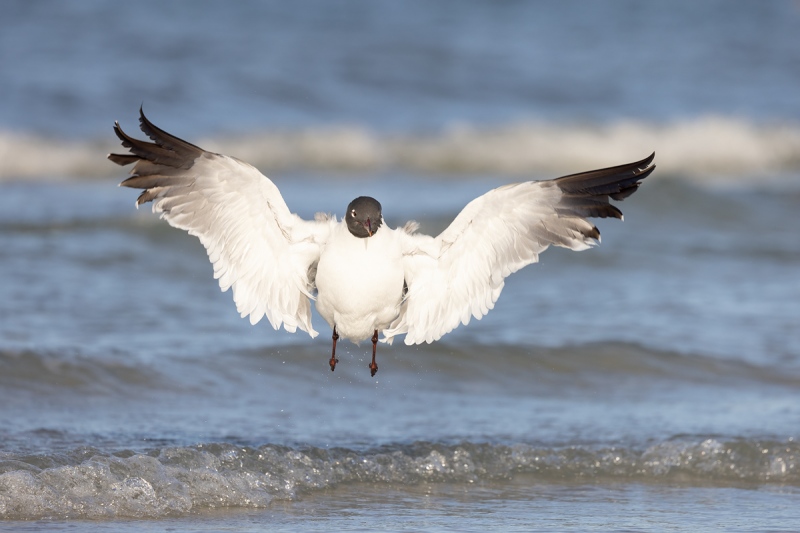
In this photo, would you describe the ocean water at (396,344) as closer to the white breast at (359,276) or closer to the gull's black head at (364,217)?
the white breast at (359,276)

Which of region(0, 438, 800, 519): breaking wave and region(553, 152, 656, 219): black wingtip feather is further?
region(553, 152, 656, 219): black wingtip feather

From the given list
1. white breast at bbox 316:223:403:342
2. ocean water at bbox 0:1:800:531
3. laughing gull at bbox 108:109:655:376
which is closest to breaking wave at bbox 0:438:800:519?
ocean water at bbox 0:1:800:531

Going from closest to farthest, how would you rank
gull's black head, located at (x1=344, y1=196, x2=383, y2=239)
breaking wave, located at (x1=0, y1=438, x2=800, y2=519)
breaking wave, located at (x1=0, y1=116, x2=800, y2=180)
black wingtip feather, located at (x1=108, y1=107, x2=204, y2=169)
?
1. breaking wave, located at (x1=0, y1=438, x2=800, y2=519)
2. black wingtip feather, located at (x1=108, y1=107, x2=204, y2=169)
3. gull's black head, located at (x1=344, y1=196, x2=383, y2=239)
4. breaking wave, located at (x1=0, y1=116, x2=800, y2=180)

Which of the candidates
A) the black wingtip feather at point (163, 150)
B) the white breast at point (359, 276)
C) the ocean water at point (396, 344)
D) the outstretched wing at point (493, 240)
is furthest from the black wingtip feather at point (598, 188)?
the black wingtip feather at point (163, 150)

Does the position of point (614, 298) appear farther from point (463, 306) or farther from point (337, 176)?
point (337, 176)

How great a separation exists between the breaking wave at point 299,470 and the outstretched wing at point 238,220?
76 centimetres

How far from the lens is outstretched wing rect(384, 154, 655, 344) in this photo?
231 inches

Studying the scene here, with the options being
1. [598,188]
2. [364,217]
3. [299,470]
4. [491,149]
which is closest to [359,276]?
[364,217]

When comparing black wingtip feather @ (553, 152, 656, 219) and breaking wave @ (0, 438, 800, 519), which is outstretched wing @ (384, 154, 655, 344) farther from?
breaking wave @ (0, 438, 800, 519)

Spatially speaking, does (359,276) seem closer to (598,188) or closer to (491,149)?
(598,188)

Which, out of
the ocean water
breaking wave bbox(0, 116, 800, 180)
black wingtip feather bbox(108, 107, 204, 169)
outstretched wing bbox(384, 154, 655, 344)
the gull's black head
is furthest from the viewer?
breaking wave bbox(0, 116, 800, 180)

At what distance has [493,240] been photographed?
608 cm

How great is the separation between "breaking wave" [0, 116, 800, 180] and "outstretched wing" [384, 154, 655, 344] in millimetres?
9167

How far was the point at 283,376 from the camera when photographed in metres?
8.00
